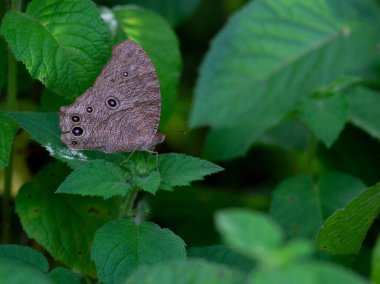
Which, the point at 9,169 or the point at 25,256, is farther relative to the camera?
the point at 9,169

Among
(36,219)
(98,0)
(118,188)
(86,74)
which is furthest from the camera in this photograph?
(98,0)

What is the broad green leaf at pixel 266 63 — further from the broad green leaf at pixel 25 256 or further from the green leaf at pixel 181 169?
the broad green leaf at pixel 25 256

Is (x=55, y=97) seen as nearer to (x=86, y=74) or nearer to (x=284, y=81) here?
(x=86, y=74)

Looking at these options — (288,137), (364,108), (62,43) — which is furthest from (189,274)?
(288,137)

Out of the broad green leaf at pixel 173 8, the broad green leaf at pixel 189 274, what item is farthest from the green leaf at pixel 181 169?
the broad green leaf at pixel 173 8

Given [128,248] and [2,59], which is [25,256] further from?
[2,59]

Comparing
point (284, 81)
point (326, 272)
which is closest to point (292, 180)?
point (284, 81)

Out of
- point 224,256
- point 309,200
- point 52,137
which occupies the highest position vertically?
point 52,137
